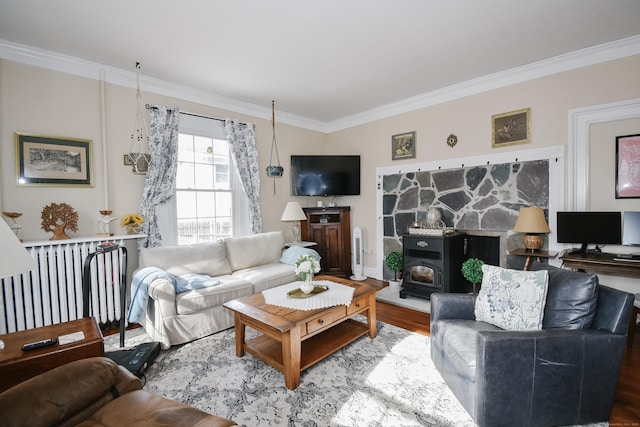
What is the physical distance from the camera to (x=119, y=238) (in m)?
3.07

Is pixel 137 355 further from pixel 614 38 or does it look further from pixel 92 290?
pixel 614 38

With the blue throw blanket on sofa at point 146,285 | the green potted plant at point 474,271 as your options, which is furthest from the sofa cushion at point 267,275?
the green potted plant at point 474,271

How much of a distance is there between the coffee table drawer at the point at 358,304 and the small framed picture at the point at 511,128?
2.59 m

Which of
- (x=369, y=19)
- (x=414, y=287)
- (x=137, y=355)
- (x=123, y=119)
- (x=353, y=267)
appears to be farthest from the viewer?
(x=353, y=267)

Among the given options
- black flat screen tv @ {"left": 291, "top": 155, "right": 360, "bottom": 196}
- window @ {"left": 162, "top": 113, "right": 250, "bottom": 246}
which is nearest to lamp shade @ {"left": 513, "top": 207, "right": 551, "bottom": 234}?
black flat screen tv @ {"left": 291, "top": 155, "right": 360, "bottom": 196}

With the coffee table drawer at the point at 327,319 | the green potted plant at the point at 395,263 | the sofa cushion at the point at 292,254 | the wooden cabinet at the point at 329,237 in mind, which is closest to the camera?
the coffee table drawer at the point at 327,319

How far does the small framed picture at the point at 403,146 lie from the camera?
4.35 meters

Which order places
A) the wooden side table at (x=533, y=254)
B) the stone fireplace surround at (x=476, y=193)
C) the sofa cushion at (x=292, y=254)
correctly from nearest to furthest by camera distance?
the wooden side table at (x=533, y=254) → the stone fireplace surround at (x=476, y=193) → the sofa cushion at (x=292, y=254)

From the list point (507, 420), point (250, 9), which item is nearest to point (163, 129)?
point (250, 9)

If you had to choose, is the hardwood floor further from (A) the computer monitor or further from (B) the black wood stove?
(A) the computer monitor

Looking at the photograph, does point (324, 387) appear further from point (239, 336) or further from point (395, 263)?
point (395, 263)

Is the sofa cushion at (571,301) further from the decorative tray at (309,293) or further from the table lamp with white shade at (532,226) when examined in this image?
the decorative tray at (309,293)

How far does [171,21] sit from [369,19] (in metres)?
1.64

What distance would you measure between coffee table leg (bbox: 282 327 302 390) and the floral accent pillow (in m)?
1.31
